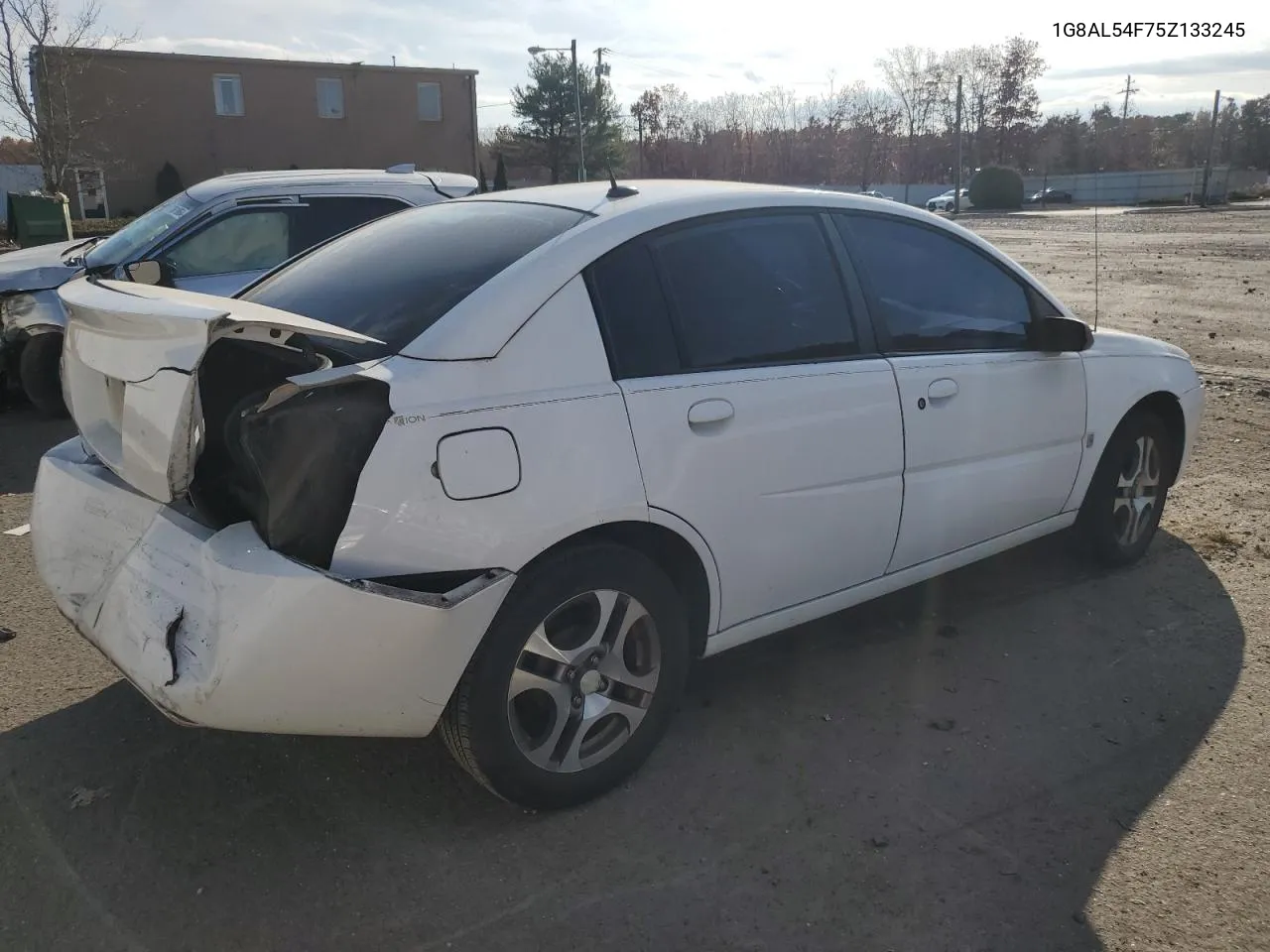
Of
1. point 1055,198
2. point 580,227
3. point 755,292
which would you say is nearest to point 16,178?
point 580,227

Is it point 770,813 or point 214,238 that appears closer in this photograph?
point 770,813

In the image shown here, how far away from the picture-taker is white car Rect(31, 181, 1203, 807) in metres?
2.48

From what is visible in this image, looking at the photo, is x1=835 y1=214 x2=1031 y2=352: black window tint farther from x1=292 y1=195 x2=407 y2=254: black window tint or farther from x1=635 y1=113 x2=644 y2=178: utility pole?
x1=635 y1=113 x2=644 y2=178: utility pole

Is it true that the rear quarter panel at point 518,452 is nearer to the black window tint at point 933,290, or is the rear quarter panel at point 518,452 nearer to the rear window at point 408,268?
the rear window at point 408,268

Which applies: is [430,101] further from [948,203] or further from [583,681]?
[583,681]

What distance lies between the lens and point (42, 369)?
7961mm

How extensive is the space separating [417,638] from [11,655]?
2.36 metres

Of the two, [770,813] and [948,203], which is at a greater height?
[948,203]

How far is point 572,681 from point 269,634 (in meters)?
0.86

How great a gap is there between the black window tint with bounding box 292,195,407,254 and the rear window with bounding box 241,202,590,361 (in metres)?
3.98

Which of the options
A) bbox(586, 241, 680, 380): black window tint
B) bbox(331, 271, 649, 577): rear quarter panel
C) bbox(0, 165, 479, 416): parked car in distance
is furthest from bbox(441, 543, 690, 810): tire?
bbox(0, 165, 479, 416): parked car in distance

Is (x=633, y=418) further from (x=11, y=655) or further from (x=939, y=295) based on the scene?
(x=11, y=655)

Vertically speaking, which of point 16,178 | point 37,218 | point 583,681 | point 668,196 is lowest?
point 583,681

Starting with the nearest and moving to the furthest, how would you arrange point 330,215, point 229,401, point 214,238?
1. point 229,401
2. point 214,238
3. point 330,215
